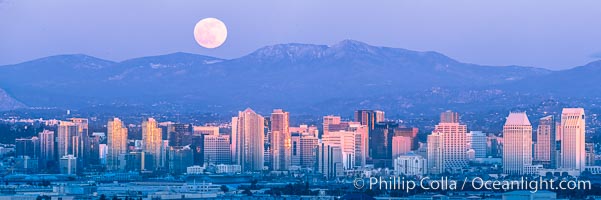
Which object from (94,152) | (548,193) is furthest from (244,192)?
(94,152)

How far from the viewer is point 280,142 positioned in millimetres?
80000

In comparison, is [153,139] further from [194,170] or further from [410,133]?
[410,133]

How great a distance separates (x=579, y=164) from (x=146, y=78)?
168 feet

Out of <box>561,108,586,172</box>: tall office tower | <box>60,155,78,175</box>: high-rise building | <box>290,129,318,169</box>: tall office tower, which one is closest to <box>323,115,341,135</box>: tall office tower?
<box>290,129,318,169</box>: tall office tower

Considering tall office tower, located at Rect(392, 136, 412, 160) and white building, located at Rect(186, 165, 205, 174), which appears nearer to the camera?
white building, located at Rect(186, 165, 205, 174)

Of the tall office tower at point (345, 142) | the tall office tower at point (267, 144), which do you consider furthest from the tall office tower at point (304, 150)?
the tall office tower at point (267, 144)

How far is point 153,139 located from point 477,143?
43.3 feet

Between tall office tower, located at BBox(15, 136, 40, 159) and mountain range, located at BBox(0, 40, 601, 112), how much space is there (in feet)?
76.8

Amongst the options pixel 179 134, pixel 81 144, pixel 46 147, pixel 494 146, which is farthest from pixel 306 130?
pixel 46 147

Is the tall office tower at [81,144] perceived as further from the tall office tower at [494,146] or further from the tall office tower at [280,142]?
the tall office tower at [494,146]

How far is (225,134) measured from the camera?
279 ft

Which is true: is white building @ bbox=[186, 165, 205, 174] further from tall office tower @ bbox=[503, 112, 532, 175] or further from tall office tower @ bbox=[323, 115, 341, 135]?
tall office tower @ bbox=[323, 115, 341, 135]

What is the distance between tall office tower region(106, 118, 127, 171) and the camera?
7606 cm

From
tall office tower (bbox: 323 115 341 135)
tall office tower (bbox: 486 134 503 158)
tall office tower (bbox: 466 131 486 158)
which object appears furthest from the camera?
tall office tower (bbox: 323 115 341 135)
